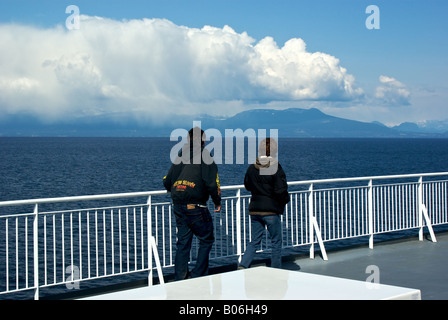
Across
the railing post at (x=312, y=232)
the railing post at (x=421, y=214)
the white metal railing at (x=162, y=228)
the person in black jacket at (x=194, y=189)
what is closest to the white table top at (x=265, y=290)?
the person in black jacket at (x=194, y=189)

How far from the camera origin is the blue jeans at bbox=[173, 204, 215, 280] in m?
6.68

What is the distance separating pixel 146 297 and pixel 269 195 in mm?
4186

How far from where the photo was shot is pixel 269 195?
23.7ft

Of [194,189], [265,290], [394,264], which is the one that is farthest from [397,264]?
[265,290]

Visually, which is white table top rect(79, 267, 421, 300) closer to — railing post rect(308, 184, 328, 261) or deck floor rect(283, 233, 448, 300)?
deck floor rect(283, 233, 448, 300)

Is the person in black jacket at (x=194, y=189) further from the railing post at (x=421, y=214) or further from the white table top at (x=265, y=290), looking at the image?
the railing post at (x=421, y=214)

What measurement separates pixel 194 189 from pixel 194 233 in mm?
594

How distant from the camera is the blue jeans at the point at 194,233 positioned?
263 inches

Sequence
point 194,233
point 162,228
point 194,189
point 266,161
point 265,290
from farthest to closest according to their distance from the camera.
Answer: point 162,228 < point 266,161 < point 194,233 < point 194,189 < point 265,290

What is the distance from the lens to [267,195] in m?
7.24

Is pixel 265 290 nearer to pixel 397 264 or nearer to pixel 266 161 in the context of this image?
pixel 266 161

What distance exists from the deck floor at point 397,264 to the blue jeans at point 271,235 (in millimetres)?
1006

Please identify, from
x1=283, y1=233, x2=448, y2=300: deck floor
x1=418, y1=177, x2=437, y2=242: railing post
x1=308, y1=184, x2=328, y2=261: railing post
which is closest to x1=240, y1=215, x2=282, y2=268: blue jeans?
x1=283, y1=233, x2=448, y2=300: deck floor
